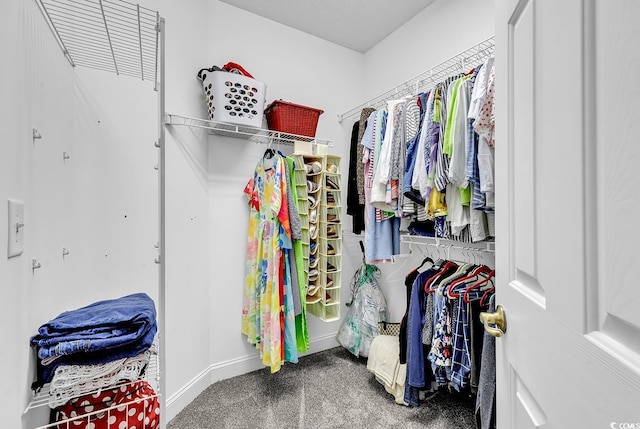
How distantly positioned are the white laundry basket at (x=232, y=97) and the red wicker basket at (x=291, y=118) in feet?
0.63

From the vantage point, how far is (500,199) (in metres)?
0.74

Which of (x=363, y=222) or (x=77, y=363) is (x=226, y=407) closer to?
(x=77, y=363)

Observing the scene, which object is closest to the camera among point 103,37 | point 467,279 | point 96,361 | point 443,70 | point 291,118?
point 96,361

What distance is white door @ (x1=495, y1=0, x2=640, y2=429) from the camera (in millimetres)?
337

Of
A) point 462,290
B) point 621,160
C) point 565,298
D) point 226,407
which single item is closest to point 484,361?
point 462,290

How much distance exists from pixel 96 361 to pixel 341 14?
8.02ft

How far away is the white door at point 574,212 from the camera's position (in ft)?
1.11

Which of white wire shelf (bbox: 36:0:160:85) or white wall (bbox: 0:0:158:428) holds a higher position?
white wire shelf (bbox: 36:0:160:85)

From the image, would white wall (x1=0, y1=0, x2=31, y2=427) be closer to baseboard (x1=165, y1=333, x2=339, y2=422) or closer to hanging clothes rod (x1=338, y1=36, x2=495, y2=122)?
baseboard (x1=165, y1=333, x2=339, y2=422)

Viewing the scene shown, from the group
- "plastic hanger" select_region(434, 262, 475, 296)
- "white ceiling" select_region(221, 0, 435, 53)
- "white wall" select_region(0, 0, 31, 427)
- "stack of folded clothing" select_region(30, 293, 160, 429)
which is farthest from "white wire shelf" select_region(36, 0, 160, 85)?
"plastic hanger" select_region(434, 262, 475, 296)

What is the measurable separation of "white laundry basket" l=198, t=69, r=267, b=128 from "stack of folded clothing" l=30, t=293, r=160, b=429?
1.20 m

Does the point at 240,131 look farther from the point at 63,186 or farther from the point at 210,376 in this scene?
the point at 210,376

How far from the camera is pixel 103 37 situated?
1.12m

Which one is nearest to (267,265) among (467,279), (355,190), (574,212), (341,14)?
(355,190)
